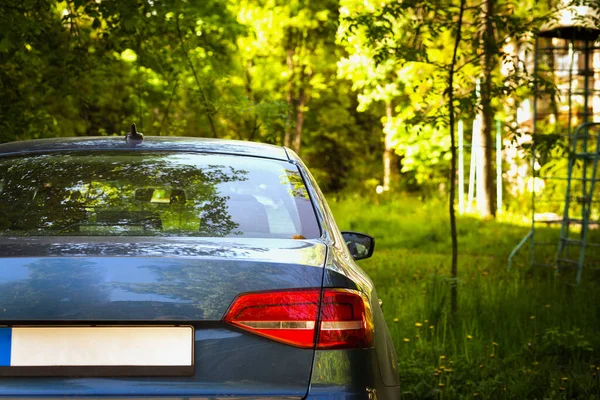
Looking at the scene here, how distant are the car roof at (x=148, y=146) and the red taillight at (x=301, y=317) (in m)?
1.21

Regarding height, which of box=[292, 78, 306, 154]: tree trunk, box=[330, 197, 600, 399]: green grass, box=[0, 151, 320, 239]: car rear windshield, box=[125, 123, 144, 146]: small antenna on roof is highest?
box=[292, 78, 306, 154]: tree trunk

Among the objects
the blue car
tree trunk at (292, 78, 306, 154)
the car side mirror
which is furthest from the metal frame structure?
tree trunk at (292, 78, 306, 154)

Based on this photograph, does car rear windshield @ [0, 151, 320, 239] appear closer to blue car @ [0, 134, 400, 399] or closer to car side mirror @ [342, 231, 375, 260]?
blue car @ [0, 134, 400, 399]

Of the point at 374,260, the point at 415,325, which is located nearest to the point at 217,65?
the point at 374,260

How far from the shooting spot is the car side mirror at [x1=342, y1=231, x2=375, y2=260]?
4.56 m

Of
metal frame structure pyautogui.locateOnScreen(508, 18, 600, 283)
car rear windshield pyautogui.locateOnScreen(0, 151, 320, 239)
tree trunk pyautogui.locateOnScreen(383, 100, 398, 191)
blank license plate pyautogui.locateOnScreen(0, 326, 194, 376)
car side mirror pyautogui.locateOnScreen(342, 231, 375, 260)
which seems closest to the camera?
blank license plate pyautogui.locateOnScreen(0, 326, 194, 376)

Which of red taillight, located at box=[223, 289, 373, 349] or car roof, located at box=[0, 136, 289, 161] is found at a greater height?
car roof, located at box=[0, 136, 289, 161]

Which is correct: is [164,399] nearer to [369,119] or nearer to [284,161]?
[284,161]

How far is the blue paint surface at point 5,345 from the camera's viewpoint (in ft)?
8.50

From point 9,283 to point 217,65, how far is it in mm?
11623

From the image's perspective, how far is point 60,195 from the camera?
346cm

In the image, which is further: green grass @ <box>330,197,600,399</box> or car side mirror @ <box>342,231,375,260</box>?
green grass @ <box>330,197,600,399</box>

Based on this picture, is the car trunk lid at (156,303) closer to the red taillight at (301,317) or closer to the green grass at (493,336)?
the red taillight at (301,317)

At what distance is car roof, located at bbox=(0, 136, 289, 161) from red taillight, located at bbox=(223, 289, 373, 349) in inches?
47.8
